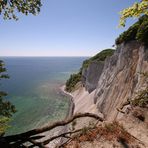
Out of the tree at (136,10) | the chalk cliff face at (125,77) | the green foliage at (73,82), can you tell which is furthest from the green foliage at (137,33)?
the green foliage at (73,82)

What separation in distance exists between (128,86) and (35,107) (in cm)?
3219

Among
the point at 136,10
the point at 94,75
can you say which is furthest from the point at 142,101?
the point at 94,75

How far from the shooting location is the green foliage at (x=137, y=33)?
790 inches

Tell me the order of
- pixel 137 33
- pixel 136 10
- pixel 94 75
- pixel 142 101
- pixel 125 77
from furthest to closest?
pixel 94 75 → pixel 125 77 → pixel 137 33 → pixel 142 101 → pixel 136 10

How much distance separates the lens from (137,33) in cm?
2123

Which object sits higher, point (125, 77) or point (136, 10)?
point (136, 10)

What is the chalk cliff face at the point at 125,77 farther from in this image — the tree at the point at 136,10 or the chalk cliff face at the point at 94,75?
the chalk cliff face at the point at 94,75

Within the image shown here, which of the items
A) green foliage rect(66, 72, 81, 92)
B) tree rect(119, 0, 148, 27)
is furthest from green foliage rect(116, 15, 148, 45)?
green foliage rect(66, 72, 81, 92)

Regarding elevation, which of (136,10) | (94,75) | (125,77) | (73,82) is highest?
(136,10)

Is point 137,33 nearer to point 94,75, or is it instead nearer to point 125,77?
point 125,77

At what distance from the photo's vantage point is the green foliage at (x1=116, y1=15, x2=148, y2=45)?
20078mm

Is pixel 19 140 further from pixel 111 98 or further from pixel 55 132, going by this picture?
pixel 55 132

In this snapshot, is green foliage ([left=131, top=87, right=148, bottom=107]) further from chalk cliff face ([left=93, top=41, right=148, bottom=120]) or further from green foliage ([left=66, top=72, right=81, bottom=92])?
green foliage ([left=66, top=72, right=81, bottom=92])

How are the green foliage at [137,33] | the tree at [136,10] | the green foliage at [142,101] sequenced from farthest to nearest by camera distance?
the green foliage at [137,33] < the green foliage at [142,101] < the tree at [136,10]
